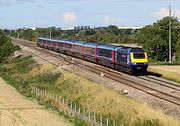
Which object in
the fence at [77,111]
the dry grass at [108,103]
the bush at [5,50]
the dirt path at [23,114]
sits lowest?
the dirt path at [23,114]

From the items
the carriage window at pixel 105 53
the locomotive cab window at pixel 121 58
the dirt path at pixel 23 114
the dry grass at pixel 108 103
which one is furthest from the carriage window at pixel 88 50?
the dirt path at pixel 23 114

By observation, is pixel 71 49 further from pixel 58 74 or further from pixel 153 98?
pixel 153 98

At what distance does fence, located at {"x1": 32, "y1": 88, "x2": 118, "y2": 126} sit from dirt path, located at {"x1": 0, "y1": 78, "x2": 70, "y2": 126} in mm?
1104

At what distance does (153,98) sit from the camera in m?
33.9

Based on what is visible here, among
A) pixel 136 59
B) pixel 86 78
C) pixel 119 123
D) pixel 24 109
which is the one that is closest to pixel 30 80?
pixel 86 78

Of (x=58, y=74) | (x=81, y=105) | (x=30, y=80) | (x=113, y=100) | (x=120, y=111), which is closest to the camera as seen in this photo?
(x=120, y=111)

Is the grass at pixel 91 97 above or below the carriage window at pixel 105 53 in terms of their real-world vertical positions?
below

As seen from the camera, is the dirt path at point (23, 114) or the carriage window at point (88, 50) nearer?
the dirt path at point (23, 114)

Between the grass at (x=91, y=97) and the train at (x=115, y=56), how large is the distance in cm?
546

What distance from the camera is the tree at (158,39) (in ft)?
313

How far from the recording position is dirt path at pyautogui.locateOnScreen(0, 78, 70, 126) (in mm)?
31428

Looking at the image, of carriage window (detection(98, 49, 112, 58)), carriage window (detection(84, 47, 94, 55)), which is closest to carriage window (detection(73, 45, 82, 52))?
carriage window (detection(84, 47, 94, 55))

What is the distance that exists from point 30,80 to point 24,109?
19.1 m

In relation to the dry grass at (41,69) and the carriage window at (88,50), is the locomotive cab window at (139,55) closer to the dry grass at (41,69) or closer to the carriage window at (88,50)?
the dry grass at (41,69)
